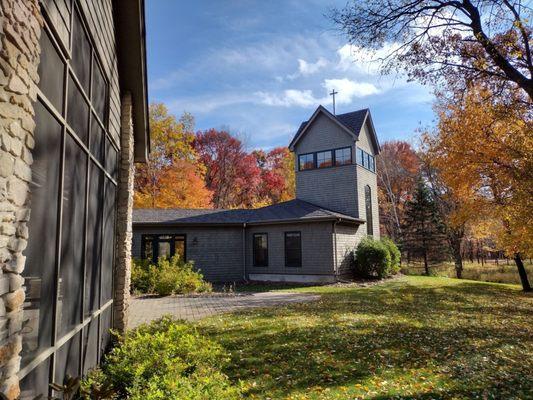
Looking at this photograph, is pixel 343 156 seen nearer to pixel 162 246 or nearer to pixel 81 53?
pixel 162 246

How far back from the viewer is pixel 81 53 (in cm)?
401

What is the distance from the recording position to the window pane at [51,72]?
2746 mm

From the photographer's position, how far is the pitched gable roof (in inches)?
814

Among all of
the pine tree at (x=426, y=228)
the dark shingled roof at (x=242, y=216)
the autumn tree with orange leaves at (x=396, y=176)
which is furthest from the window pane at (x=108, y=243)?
the autumn tree with orange leaves at (x=396, y=176)

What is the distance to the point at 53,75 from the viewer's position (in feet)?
9.92

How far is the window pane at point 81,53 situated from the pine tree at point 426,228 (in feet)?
91.1

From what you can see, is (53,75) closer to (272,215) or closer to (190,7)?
(190,7)

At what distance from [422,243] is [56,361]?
96.6 ft

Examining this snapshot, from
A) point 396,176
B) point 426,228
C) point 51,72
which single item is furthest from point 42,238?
point 396,176

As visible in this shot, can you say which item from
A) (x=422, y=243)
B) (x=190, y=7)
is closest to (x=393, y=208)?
(x=422, y=243)

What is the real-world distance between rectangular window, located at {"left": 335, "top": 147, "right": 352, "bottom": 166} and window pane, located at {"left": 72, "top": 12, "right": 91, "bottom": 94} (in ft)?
57.2

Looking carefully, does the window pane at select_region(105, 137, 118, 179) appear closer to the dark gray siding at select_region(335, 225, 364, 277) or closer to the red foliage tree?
the dark gray siding at select_region(335, 225, 364, 277)

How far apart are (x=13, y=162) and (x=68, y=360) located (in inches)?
94.7

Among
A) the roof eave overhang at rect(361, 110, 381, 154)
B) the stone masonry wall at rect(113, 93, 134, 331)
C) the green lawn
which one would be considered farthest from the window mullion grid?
the roof eave overhang at rect(361, 110, 381, 154)
